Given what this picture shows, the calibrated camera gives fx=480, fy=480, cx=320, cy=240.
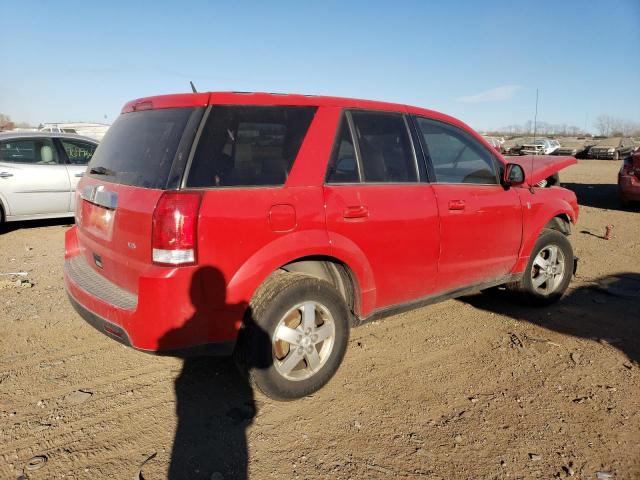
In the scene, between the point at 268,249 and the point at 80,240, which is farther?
the point at 80,240

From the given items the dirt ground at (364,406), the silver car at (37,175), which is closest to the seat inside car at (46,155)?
the silver car at (37,175)

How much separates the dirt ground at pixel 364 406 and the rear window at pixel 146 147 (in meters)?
1.36

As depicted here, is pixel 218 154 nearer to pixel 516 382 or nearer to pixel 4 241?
pixel 516 382

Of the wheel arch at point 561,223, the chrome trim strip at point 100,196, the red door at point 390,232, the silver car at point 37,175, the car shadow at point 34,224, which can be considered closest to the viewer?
the chrome trim strip at point 100,196

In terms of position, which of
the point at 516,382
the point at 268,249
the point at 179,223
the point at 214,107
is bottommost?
the point at 516,382

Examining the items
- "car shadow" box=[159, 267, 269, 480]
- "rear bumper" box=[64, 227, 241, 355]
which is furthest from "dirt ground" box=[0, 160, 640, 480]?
"rear bumper" box=[64, 227, 241, 355]

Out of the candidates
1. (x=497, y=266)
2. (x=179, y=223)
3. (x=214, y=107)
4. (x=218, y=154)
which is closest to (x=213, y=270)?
(x=179, y=223)

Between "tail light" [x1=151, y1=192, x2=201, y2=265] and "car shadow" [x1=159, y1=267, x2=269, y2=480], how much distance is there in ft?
0.46

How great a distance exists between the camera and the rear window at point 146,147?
8.48 feet

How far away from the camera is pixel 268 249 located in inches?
105

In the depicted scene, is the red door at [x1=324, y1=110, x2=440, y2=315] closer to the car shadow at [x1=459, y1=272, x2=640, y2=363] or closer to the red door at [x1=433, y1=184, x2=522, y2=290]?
the red door at [x1=433, y1=184, x2=522, y2=290]

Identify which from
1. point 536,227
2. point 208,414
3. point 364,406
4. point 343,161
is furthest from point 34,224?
point 536,227

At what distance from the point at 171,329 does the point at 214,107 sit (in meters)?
1.23

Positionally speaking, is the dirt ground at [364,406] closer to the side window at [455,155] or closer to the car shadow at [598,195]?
the side window at [455,155]
